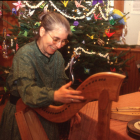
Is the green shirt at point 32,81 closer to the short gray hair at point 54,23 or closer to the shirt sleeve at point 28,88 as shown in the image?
the shirt sleeve at point 28,88

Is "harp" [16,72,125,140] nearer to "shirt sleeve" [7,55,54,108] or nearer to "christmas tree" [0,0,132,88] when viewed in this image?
"shirt sleeve" [7,55,54,108]

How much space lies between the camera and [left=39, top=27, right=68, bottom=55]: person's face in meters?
0.90

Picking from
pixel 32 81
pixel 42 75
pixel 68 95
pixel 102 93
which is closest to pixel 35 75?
pixel 42 75

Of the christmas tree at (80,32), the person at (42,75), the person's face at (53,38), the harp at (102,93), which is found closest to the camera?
the harp at (102,93)

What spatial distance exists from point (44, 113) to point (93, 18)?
2.03 metres

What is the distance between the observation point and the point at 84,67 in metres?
2.57

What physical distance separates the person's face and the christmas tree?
129 centimetres

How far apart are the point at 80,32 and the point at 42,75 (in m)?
1.44

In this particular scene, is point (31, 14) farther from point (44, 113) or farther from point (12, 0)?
point (12, 0)

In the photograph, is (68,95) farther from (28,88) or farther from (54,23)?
(54,23)

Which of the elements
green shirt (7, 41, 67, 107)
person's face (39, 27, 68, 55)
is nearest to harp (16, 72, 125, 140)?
green shirt (7, 41, 67, 107)

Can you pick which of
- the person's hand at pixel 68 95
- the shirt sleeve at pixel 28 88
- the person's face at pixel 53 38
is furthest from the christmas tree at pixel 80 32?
the person's hand at pixel 68 95

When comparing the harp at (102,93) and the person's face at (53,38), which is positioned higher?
the person's face at (53,38)

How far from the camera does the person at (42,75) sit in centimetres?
A: 72
